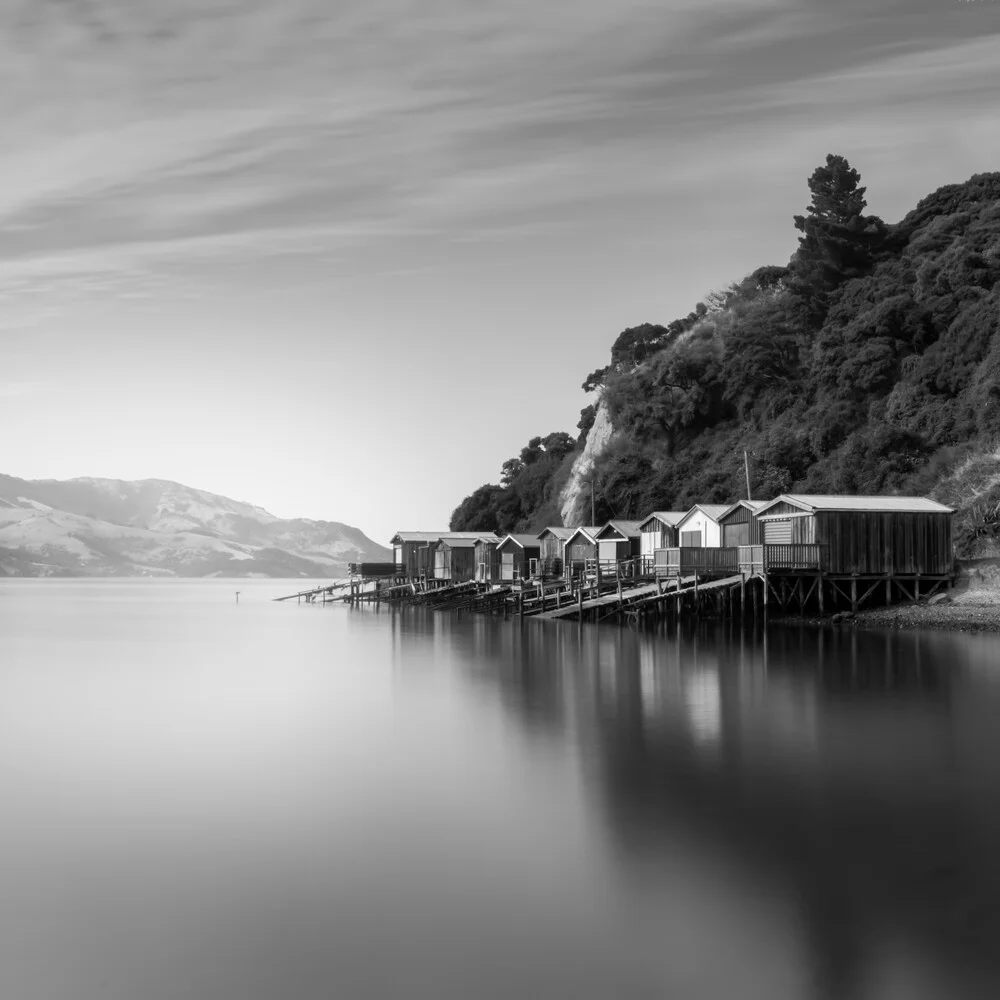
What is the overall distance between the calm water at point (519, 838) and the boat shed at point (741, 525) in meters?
15.3

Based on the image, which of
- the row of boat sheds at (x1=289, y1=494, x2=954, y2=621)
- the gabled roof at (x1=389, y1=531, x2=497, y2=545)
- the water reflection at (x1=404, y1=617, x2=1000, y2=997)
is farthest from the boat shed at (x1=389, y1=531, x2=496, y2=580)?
the water reflection at (x1=404, y1=617, x2=1000, y2=997)

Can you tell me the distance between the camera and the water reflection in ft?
35.4

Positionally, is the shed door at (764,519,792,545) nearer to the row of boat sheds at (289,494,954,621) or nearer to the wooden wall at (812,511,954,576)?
the row of boat sheds at (289,494,954,621)

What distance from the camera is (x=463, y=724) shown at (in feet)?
80.8

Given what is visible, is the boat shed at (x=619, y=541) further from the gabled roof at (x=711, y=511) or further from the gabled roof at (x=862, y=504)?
the gabled roof at (x=862, y=504)

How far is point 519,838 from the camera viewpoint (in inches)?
585

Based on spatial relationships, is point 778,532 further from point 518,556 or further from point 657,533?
point 518,556

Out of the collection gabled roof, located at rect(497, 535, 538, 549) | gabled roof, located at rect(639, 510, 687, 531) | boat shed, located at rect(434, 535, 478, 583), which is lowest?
boat shed, located at rect(434, 535, 478, 583)

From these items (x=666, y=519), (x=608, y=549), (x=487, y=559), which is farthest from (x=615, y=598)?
(x=487, y=559)

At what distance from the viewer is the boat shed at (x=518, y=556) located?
66.0 meters

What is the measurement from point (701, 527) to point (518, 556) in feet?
63.6

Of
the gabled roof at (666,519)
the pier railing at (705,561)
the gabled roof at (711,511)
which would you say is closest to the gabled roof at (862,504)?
the pier railing at (705,561)

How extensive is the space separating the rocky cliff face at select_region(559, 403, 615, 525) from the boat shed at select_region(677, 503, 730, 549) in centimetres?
2509

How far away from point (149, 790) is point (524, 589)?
138 ft
